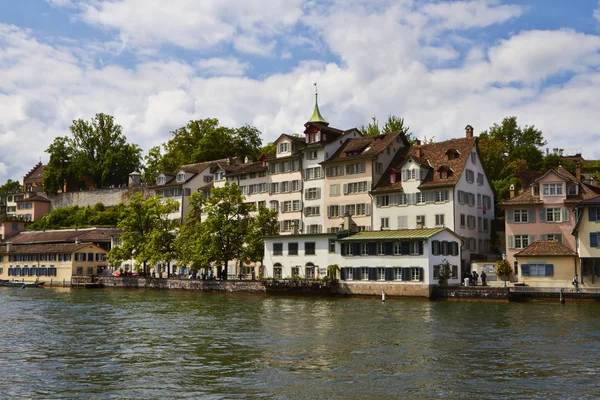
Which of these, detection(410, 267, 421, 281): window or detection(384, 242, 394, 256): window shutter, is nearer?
detection(410, 267, 421, 281): window

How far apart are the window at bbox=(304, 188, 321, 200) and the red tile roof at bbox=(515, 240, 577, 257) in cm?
2601

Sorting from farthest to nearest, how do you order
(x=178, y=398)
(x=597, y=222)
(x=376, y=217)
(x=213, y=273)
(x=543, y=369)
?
(x=213, y=273) → (x=376, y=217) → (x=597, y=222) → (x=543, y=369) → (x=178, y=398)

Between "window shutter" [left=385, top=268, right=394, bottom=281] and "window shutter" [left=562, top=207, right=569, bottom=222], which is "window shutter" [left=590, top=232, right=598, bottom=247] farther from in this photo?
"window shutter" [left=385, top=268, right=394, bottom=281]

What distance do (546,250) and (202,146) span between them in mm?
65172

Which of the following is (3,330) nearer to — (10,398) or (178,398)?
(10,398)

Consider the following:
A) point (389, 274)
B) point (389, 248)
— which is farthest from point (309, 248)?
point (389, 274)

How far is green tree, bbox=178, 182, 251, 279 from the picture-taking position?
77.2m

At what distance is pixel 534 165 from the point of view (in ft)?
331

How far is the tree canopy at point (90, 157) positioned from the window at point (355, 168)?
60.7 m

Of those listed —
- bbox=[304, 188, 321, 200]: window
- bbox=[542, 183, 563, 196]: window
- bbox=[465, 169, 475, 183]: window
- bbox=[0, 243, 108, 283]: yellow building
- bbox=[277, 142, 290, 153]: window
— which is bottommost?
bbox=[0, 243, 108, 283]: yellow building

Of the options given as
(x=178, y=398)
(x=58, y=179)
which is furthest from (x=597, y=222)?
(x=58, y=179)

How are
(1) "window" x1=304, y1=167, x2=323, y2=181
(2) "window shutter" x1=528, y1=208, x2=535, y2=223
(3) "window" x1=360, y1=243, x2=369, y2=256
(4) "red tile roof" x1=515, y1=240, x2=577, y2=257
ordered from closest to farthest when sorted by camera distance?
(4) "red tile roof" x1=515, y1=240, x2=577, y2=257
(2) "window shutter" x1=528, y1=208, x2=535, y2=223
(3) "window" x1=360, y1=243, x2=369, y2=256
(1) "window" x1=304, y1=167, x2=323, y2=181

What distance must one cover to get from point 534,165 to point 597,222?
42.3 meters

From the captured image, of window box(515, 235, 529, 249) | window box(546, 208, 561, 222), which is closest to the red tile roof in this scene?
window box(515, 235, 529, 249)
